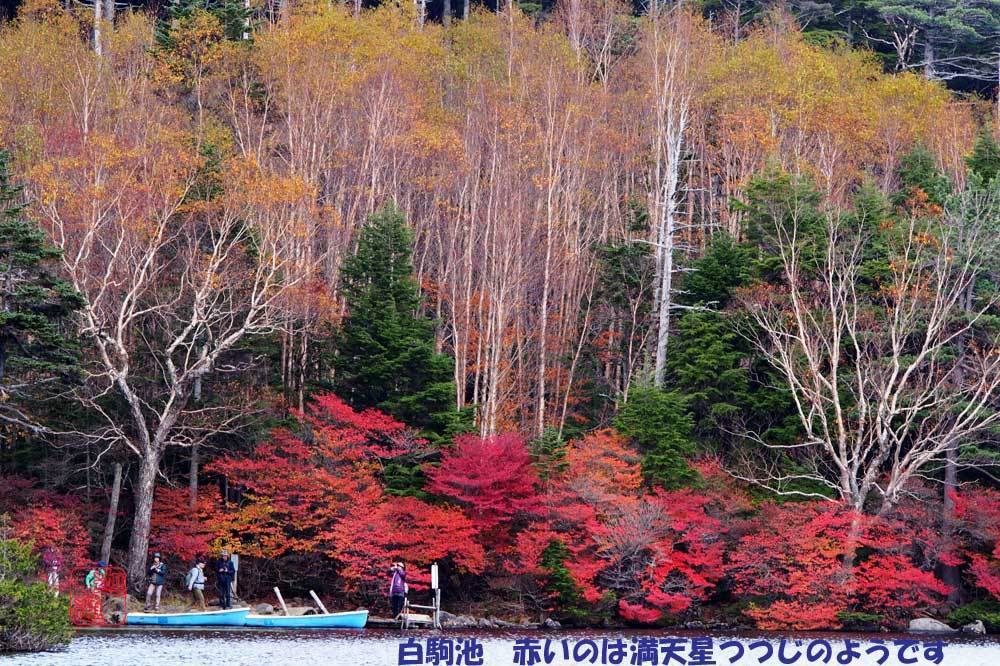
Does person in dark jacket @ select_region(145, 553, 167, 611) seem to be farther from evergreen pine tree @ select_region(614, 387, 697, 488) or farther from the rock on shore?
the rock on shore

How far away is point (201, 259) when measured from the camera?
34281 millimetres

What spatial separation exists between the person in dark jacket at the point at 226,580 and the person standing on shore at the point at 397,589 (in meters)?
3.83

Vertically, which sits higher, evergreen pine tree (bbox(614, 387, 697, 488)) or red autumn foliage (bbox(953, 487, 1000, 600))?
evergreen pine tree (bbox(614, 387, 697, 488))

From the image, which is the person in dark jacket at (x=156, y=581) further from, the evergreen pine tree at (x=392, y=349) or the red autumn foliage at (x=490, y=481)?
the evergreen pine tree at (x=392, y=349)

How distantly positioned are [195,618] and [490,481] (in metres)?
8.04

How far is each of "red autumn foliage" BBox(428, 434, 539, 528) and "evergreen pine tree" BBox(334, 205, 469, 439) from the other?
205 centimetres

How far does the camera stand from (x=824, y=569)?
30.9 meters

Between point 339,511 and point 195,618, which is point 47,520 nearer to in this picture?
point 195,618

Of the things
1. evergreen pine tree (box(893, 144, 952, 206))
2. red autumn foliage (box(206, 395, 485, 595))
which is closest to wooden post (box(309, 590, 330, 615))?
red autumn foliage (box(206, 395, 485, 595))

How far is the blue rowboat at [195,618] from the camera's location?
2825 centimetres

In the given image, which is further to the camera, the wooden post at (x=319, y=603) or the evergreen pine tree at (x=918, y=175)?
the evergreen pine tree at (x=918, y=175)

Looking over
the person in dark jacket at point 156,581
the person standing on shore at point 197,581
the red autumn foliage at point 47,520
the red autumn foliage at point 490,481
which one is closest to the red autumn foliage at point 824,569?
the red autumn foliage at point 490,481

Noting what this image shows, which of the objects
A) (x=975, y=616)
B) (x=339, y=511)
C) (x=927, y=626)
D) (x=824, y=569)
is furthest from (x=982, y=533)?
(x=339, y=511)

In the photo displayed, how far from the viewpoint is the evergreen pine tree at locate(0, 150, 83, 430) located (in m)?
27.7
